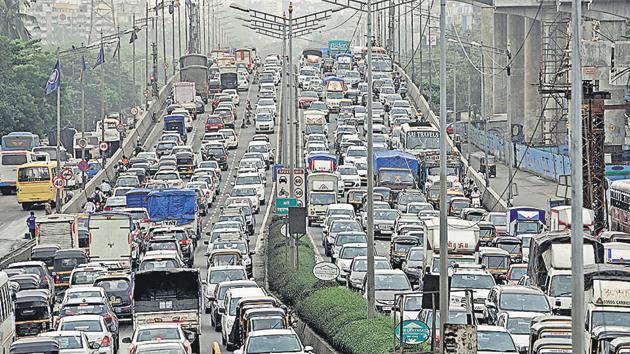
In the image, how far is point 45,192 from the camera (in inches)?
2913

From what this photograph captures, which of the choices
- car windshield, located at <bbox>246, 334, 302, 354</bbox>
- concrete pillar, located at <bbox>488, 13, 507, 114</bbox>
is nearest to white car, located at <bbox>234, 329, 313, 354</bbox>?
car windshield, located at <bbox>246, 334, 302, 354</bbox>

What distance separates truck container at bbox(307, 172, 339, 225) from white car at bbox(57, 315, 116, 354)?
30721 millimetres

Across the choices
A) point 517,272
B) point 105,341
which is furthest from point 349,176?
point 105,341

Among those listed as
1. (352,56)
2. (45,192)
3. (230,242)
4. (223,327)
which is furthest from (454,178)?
(352,56)

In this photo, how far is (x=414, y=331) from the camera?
27.5m

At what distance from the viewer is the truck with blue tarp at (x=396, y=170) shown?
72562 mm

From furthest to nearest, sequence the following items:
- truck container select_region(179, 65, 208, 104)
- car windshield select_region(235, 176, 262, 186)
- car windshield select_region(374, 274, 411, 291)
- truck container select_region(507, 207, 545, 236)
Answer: truck container select_region(179, 65, 208, 104), car windshield select_region(235, 176, 262, 186), truck container select_region(507, 207, 545, 236), car windshield select_region(374, 274, 411, 291)

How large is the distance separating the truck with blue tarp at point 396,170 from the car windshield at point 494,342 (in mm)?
41212

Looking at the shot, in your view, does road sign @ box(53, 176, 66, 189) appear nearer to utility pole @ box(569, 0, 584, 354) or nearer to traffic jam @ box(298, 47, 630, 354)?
traffic jam @ box(298, 47, 630, 354)

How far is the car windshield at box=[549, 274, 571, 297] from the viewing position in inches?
1489

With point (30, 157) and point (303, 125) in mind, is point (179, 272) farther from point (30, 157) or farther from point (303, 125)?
point (303, 125)

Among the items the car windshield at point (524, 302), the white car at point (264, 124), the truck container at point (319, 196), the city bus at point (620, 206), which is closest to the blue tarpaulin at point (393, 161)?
the truck container at point (319, 196)

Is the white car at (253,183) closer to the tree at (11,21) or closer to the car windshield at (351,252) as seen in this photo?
the car windshield at (351,252)

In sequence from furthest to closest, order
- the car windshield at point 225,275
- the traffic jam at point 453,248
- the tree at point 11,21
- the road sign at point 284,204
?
the tree at point 11,21
the road sign at point 284,204
the car windshield at point 225,275
the traffic jam at point 453,248
